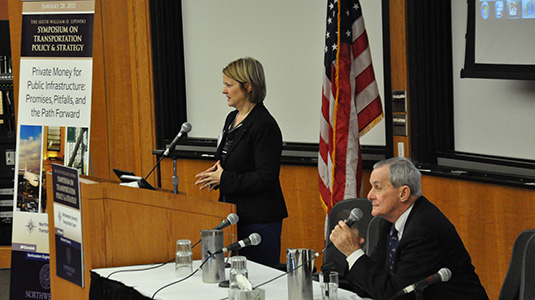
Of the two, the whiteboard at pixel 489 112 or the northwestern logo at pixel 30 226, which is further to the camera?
the northwestern logo at pixel 30 226

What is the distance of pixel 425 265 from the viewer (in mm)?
2748

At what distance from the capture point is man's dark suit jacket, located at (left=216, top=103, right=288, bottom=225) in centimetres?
386

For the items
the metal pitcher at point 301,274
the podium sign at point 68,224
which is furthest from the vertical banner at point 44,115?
the metal pitcher at point 301,274

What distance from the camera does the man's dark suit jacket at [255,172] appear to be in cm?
386

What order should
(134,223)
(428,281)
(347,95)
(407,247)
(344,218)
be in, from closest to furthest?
1. (428,281)
2. (407,247)
3. (134,223)
4. (344,218)
5. (347,95)

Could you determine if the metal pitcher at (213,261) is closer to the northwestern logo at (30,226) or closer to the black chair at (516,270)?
the black chair at (516,270)

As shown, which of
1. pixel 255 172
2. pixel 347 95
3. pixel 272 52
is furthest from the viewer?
pixel 272 52

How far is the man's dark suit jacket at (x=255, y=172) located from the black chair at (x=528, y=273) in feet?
4.84

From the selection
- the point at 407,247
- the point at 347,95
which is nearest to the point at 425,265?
the point at 407,247

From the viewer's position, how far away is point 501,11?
4.25 meters

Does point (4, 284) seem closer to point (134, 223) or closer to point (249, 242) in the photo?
point (134, 223)

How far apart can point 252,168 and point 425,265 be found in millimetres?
1426

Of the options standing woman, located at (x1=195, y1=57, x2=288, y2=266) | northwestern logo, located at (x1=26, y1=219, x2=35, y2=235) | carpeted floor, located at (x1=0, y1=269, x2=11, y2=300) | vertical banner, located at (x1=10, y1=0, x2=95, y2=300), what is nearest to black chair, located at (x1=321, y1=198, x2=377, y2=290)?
standing woman, located at (x1=195, y1=57, x2=288, y2=266)

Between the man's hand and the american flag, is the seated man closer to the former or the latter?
the man's hand
